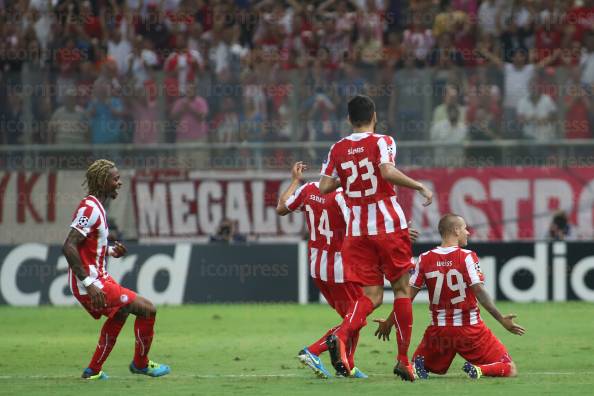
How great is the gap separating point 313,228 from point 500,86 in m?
7.83

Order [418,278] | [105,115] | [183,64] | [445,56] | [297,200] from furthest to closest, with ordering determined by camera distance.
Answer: [183,64] → [445,56] → [105,115] → [297,200] → [418,278]

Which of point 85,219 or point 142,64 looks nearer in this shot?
point 85,219

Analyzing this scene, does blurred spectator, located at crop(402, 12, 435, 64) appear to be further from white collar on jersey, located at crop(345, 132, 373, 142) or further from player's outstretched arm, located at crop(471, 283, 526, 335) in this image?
player's outstretched arm, located at crop(471, 283, 526, 335)

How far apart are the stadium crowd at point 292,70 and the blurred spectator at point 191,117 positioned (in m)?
0.01

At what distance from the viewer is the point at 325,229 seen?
10.2 metres

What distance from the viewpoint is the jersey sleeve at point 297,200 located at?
408 inches

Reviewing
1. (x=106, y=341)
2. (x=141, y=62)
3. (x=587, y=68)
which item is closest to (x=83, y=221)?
(x=106, y=341)

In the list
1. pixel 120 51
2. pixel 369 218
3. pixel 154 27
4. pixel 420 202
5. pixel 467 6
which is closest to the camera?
pixel 369 218

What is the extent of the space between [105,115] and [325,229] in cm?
840

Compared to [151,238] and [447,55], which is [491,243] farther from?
[151,238]

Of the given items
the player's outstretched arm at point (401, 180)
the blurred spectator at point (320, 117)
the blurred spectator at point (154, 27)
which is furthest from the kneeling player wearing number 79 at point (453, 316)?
the blurred spectator at point (154, 27)

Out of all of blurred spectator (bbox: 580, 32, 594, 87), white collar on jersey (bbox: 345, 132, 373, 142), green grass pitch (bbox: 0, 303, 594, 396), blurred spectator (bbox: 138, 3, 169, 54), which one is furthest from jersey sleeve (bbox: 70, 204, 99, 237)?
blurred spectator (bbox: 138, 3, 169, 54)

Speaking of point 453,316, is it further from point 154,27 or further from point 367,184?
point 154,27

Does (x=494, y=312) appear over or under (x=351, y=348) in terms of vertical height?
over
